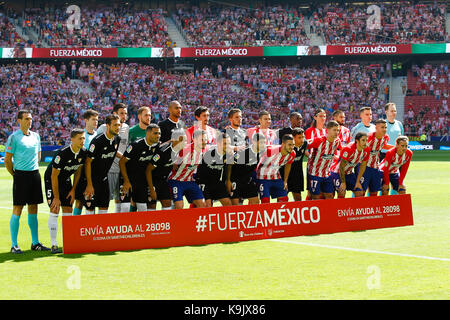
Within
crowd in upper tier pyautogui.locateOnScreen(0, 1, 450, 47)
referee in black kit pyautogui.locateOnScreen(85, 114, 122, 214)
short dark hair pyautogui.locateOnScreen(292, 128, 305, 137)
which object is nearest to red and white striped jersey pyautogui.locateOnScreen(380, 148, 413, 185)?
short dark hair pyautogui.locateOnScreen(292, 128, 305, 137)

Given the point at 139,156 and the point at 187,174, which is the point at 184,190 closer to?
the point at 187,174

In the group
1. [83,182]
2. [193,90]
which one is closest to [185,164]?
[83,182]

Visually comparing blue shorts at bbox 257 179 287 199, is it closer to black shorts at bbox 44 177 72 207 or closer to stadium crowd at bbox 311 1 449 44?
black shorts at bbox 44 177 72 207

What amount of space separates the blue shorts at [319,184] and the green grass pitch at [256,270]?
5.08ft

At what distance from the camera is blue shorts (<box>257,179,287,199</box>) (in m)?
11.5

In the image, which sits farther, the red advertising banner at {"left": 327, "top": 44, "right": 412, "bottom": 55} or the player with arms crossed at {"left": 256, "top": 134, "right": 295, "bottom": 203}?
the red advertising banner at {"left": 327, "top": 44, "right": 412, "bottom": 55}

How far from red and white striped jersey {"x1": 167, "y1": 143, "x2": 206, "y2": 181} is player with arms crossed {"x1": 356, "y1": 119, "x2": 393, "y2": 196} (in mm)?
3776

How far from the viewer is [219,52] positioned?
4328cm

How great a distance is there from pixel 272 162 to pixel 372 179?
262 centimetres

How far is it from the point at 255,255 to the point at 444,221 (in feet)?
16.3

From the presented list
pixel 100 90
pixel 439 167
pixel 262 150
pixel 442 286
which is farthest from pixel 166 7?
pixel 442 286

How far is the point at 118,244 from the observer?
931cm

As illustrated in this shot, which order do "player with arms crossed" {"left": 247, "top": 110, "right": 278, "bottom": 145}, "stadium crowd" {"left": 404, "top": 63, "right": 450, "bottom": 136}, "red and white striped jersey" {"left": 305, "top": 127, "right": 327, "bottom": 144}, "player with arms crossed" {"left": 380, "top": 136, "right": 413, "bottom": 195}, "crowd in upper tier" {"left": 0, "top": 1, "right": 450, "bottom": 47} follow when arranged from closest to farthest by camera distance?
"player with arms crossed" {"left": 247, "top": 110, "right": 278, "bottom": 145}
"player with arms crossed" {"left": 380, "top": 136, "right": 413, "bottom": 195}
"red and white striped jersey" {"left": 305, "top": 127, "right": 327, "bottom": 144}
"stadium crowd" {"left": 404, "top": 63, "right": 450, "bottom": 136}
"crowd in upper tier" {"left": 0, "top": 1, "right": 450, "bottom": 47}

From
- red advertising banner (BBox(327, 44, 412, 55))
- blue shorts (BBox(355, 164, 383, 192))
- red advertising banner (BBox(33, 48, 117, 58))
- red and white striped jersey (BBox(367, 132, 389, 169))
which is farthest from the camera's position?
red advertising banner (BBox(327, 44, 412, 55))
